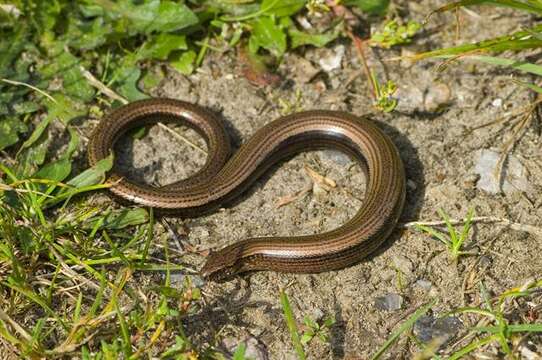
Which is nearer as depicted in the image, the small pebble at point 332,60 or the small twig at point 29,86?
the small twig at point 29,86

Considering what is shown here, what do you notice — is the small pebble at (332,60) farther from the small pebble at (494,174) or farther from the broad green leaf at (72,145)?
the broad green leaf at (72,145)

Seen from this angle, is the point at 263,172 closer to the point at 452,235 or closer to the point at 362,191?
the point at 362,191

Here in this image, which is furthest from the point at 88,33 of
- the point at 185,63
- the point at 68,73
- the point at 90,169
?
the point at 90,169

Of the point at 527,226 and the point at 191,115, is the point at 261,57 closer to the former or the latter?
the point at 191,115

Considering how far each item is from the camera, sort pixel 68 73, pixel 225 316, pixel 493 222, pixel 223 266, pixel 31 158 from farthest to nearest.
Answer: pixel 68 73
pixel 31 158
pixel 493 222
pixel 223 266
pixel 225 316

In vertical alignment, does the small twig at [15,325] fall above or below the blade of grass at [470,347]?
above

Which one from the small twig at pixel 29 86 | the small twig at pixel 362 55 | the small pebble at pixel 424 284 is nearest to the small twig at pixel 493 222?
the small pebble at pixel 424 284

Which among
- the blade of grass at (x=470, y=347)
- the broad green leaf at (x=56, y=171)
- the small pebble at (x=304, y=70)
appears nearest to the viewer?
the blade of grass at (x=470, y=347)
